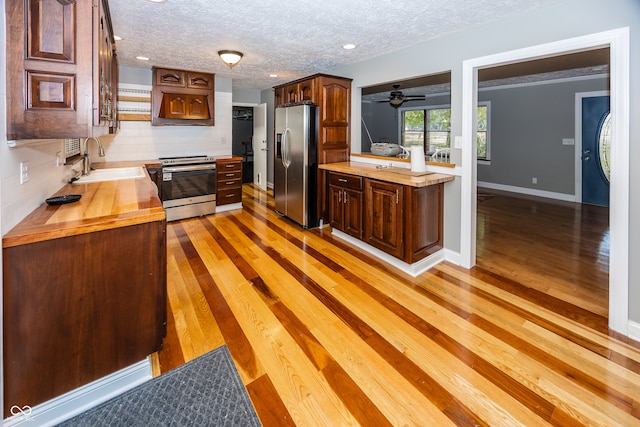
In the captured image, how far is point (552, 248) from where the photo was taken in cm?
372

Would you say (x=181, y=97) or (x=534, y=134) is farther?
(x=534, y=134)

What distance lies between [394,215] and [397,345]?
144 centimetres

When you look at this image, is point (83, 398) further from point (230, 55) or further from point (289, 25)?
point (230, 55)

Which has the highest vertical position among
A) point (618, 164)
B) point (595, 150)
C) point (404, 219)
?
point (595, 150)

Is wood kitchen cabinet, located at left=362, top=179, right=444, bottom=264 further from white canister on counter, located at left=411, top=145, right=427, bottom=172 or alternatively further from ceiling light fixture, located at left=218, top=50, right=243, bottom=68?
ceiling light fixture, located at left=218, top=50, right=243, bottom=68

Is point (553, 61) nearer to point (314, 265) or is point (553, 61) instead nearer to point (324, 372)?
point (314, 265)

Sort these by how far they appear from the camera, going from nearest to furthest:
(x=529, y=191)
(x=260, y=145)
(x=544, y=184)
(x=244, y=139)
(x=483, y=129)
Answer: (x=544, y=184)
(x=529, y=191)
(x=260, y=145)
(x=483, y=129)
(x=244, y=139)

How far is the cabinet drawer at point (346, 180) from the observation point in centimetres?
362

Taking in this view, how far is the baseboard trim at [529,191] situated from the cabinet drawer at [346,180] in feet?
17.2

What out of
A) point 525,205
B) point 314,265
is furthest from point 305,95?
point 525,205

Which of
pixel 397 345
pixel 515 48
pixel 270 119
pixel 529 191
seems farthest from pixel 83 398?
pixel 529 191

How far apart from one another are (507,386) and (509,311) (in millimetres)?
881

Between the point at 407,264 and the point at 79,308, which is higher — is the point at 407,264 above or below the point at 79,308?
below

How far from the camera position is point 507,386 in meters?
1.68
